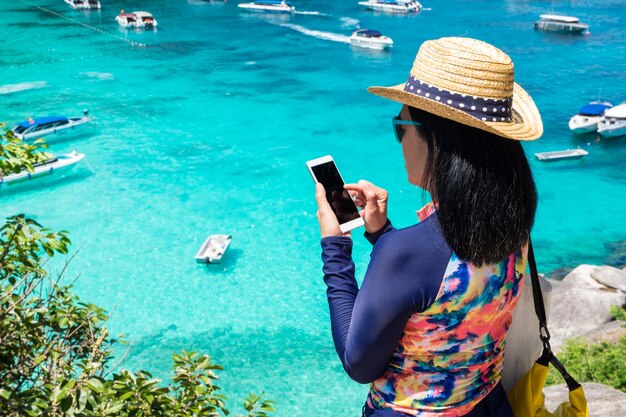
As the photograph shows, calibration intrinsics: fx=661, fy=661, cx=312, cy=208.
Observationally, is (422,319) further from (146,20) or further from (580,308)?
(146,20)

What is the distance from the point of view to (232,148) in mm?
20109

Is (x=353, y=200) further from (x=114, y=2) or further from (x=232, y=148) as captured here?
(x=114, y=2)

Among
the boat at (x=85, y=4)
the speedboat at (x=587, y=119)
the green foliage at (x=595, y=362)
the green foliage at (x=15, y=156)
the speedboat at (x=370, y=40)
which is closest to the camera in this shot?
the green foliage at (x=15, y=156)

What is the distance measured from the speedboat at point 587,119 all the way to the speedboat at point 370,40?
11.7 m

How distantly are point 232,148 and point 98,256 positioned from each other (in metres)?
6.96

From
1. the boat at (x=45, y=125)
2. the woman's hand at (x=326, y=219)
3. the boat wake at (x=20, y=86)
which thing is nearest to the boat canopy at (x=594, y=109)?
the boat at (x=45, y=125)

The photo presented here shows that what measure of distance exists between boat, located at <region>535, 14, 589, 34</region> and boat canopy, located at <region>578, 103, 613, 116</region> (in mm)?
14245

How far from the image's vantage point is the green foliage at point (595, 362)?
6.62m

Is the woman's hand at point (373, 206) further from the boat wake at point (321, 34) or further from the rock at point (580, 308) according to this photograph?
the boat wake at point (321, 34)

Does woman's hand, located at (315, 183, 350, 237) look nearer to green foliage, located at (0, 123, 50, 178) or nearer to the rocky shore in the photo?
green foliage, located at (0, 123, 50, 178)

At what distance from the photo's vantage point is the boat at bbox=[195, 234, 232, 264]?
1378cm

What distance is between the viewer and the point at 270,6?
39.2 metres

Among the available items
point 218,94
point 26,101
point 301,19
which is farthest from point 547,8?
point 26,101

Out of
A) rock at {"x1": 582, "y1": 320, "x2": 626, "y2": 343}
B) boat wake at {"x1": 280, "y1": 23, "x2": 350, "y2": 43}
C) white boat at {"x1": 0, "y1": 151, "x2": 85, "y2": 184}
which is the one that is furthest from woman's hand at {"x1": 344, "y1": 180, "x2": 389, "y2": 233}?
boat wake at {"x1": 280, "y1": 23, "x2": 350, "y2": 43}
